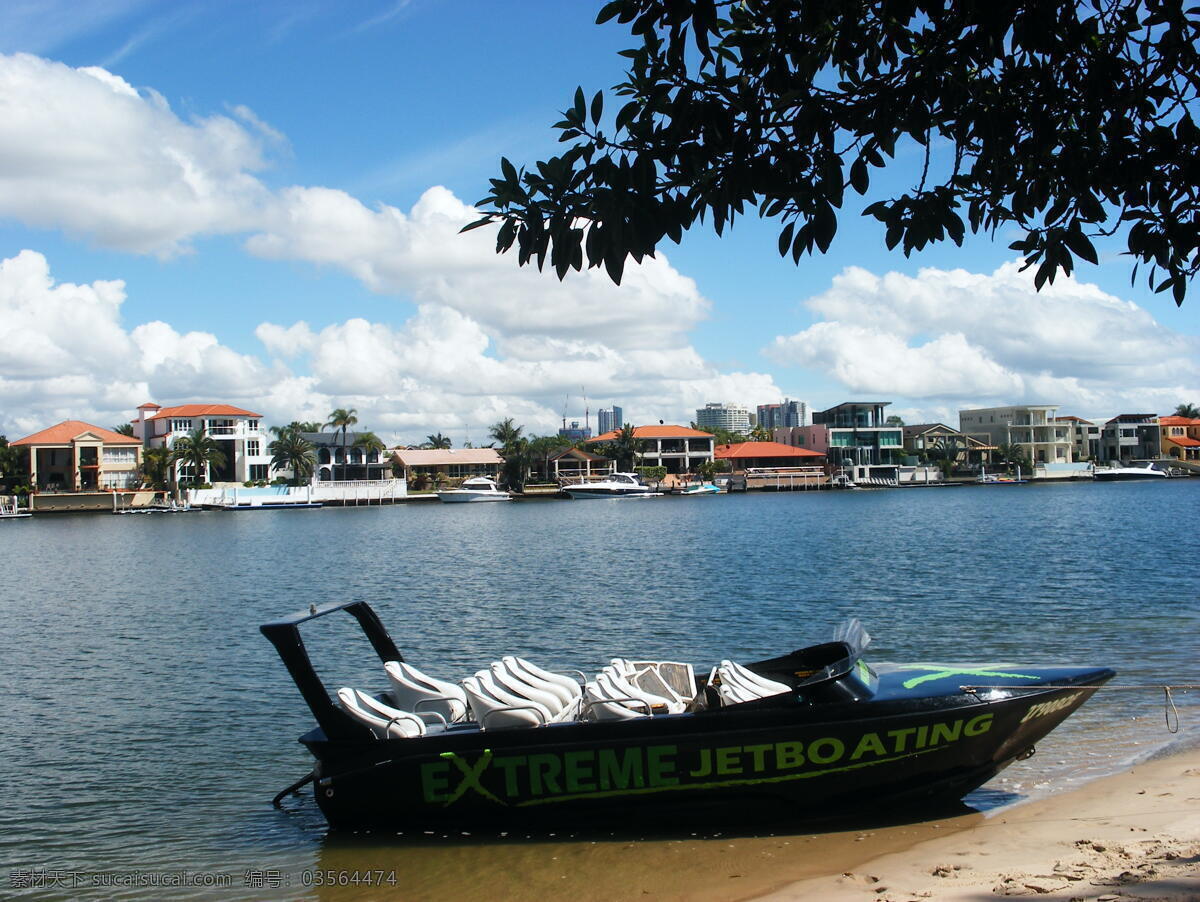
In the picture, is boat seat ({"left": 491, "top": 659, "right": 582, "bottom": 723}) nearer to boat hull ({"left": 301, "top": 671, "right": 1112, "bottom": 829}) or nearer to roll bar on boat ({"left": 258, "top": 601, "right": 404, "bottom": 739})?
boat hull ({"left": 301, "top": 671, "right": 1112, "bottom": 829})

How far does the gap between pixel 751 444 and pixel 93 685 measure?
448ft

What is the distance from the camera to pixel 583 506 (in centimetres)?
11731

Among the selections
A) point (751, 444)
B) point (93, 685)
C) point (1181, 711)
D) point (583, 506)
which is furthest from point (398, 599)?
point (751, 444)

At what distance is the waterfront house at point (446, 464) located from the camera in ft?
455

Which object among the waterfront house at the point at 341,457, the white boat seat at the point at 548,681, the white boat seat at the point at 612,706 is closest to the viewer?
the white boat seat at the point at 612,706

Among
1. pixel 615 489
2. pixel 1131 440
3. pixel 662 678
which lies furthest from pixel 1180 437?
pixel 662 678

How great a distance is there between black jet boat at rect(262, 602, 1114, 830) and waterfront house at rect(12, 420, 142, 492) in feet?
397

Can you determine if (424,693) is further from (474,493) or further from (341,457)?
(341,457)

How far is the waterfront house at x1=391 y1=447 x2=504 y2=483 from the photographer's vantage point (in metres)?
139

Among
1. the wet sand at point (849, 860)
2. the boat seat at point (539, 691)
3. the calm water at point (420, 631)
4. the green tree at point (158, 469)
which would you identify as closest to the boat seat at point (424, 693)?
the boat seat at point (539, 691)

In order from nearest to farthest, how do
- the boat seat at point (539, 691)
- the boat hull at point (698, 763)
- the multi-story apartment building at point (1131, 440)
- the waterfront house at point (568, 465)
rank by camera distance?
the boat hull at point (698, 763) → the boat seat at point (539, 691) → the waterfront house at point (568, 465) → the multi-story apartment building at point (1131, 440)

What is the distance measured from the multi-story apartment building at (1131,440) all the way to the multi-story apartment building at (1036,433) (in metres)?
10.5

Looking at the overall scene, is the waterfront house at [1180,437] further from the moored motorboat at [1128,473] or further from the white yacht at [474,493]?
the white yacht at [474,493]

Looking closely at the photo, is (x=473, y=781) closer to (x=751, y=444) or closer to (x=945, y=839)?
(x=945, y=839)
